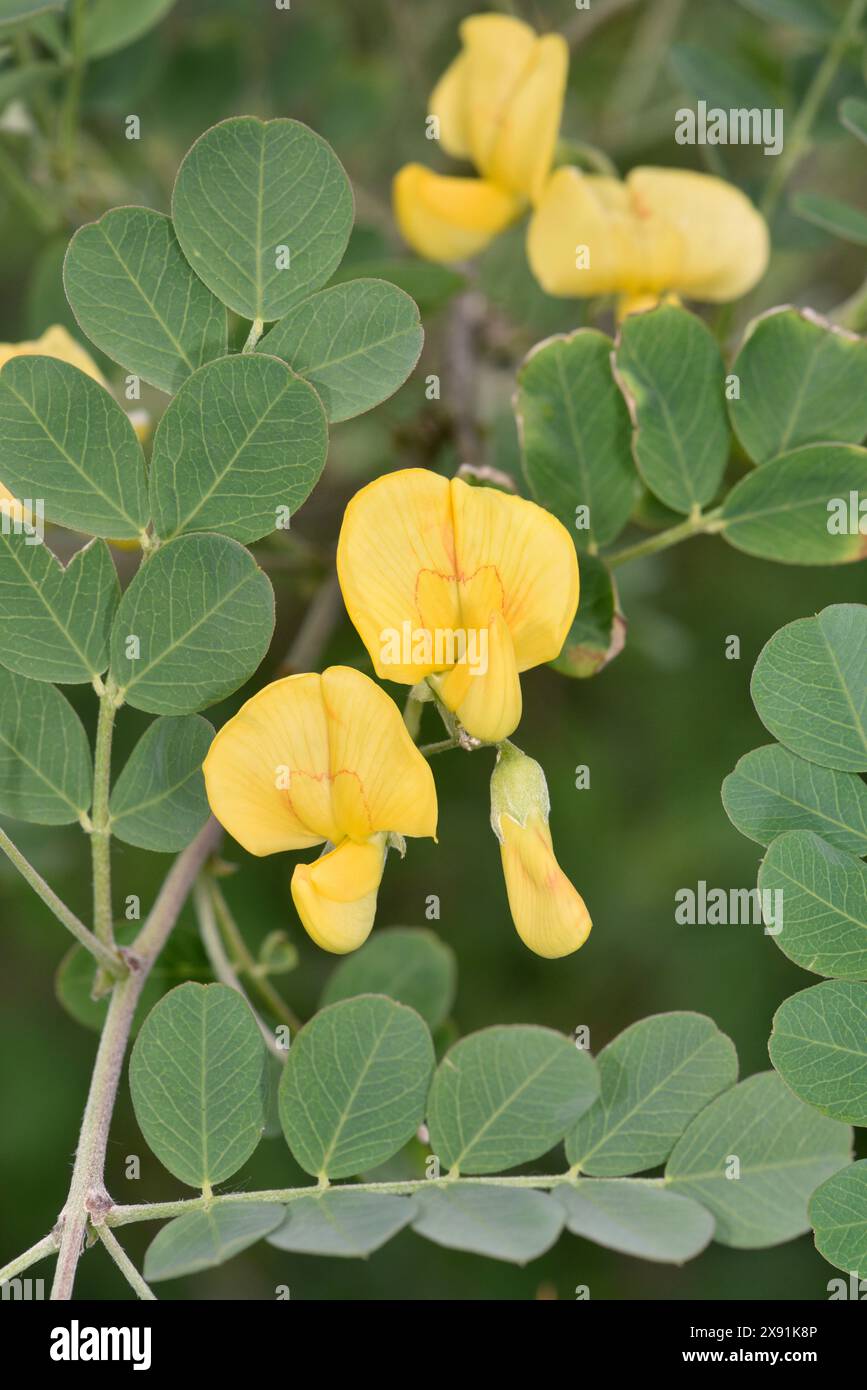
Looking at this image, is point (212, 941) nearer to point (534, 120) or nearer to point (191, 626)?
point (191, 626)

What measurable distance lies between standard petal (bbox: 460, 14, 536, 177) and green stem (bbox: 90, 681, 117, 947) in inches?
22.8

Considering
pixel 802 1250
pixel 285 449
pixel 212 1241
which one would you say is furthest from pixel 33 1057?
pixel 285 449

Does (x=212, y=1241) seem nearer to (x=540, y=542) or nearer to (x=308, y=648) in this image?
(x=540, y=542)

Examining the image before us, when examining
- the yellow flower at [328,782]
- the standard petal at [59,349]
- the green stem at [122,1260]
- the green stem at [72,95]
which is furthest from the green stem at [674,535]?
the green stem at [72,95]

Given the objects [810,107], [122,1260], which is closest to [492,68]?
[810,107]

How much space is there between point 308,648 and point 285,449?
1.29 feet

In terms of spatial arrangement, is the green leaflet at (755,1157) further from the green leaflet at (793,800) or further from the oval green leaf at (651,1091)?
the green leaflet at (793,800)

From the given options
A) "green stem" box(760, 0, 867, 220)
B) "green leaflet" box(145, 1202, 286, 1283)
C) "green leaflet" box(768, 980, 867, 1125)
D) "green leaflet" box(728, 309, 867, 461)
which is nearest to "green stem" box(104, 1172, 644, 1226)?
"green leaflet" box(145, 1202, 286, 1283)

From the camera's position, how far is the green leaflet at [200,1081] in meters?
0.69

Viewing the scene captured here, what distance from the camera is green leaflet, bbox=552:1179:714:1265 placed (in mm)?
654

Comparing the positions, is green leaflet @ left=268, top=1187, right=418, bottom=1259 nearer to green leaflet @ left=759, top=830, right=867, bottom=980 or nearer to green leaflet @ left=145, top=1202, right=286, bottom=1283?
green leaflet @ left=145, top=1202, right=286, bottom=1283

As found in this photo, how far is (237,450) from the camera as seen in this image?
0.67 metres
